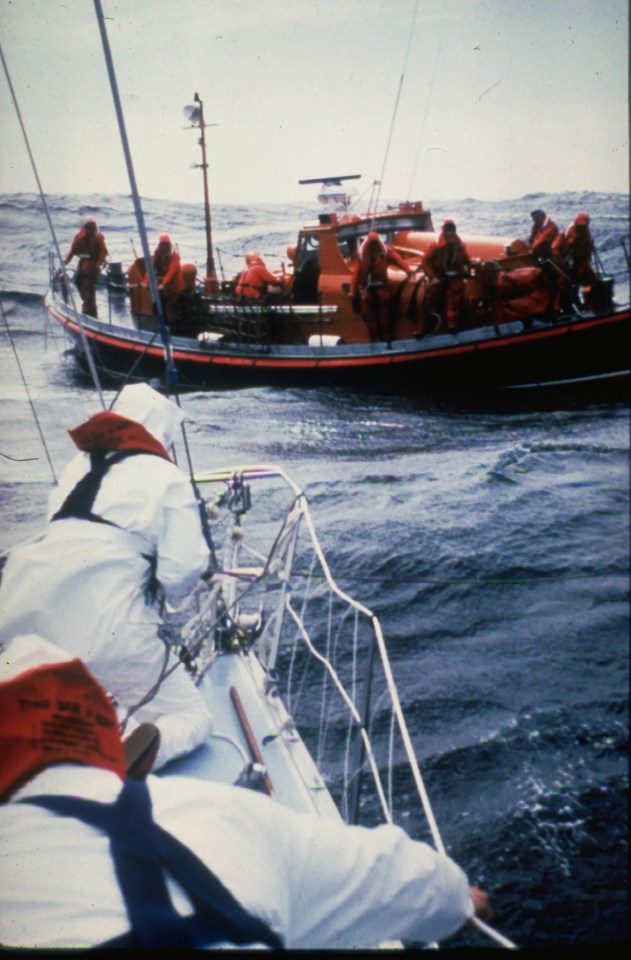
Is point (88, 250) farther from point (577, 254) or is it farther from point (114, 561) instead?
point (114, 561)

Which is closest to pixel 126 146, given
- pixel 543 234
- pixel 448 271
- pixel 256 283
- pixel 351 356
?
pixel 448 271

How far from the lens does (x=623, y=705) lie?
13.3 ft

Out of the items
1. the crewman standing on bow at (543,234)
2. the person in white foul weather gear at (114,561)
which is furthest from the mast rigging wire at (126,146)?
the crewman standing on bow at (543,234)

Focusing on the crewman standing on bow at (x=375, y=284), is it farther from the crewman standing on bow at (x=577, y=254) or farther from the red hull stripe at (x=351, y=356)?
the crewman standing on bow at (x=577, y=254)

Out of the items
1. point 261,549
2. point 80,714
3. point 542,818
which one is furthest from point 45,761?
point 261,549

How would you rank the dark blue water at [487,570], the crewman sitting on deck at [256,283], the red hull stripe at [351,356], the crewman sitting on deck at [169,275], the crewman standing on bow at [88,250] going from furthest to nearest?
the crewman sitting on deck at [256,283]
the crewman sitting on deck at [169,275]
the crewman standing on bow at [88,250]
the red hull stripe at [351,356]
the dark blue water at [487,570]

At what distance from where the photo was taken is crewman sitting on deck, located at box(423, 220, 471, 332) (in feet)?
29.1

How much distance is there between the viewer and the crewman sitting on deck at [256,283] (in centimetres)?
1079

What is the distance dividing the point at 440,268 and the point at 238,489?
698 cm

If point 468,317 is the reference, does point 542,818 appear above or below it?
below

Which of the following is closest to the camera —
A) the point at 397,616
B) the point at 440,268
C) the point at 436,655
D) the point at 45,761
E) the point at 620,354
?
the point at 45,761

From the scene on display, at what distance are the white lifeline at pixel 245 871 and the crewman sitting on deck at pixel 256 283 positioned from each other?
1018 centimetres

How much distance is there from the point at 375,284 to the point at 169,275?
9.82 feet

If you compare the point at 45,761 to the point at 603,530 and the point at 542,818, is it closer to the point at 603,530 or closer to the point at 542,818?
the point at 542,818
